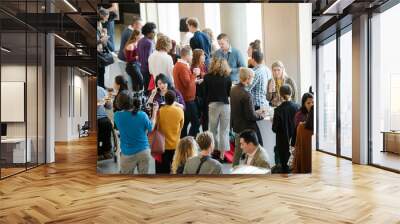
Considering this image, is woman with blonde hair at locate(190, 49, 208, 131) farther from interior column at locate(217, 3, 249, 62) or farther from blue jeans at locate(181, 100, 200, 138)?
interior column at locate(217, 3, 249, 62)

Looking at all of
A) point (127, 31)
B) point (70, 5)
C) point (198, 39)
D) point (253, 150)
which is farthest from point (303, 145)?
point (70, 5)

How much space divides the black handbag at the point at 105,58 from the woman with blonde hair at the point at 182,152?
1791 mm

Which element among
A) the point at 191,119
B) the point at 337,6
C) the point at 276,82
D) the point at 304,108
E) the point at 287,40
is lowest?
the point at 191,119

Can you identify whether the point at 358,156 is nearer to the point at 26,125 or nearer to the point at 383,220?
the point at 383,220

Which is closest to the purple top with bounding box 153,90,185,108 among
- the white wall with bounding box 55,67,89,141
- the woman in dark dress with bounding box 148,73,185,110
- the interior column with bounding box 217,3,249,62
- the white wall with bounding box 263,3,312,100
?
the woman in dark dress with bounding box 148,73,185,110

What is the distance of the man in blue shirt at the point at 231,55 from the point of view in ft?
21.3

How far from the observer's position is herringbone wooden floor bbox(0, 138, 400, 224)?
4039mm

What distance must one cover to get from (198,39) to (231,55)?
62 centimetres

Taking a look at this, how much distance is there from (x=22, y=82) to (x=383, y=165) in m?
7.12

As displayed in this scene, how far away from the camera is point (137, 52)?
6.49 metres

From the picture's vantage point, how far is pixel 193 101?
6.47 meters

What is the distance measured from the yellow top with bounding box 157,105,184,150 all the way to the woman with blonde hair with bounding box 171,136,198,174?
0.33ft

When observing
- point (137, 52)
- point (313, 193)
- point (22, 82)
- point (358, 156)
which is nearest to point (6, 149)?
point (22, 82)

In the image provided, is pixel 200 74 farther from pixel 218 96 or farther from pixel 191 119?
pixel 191 119
